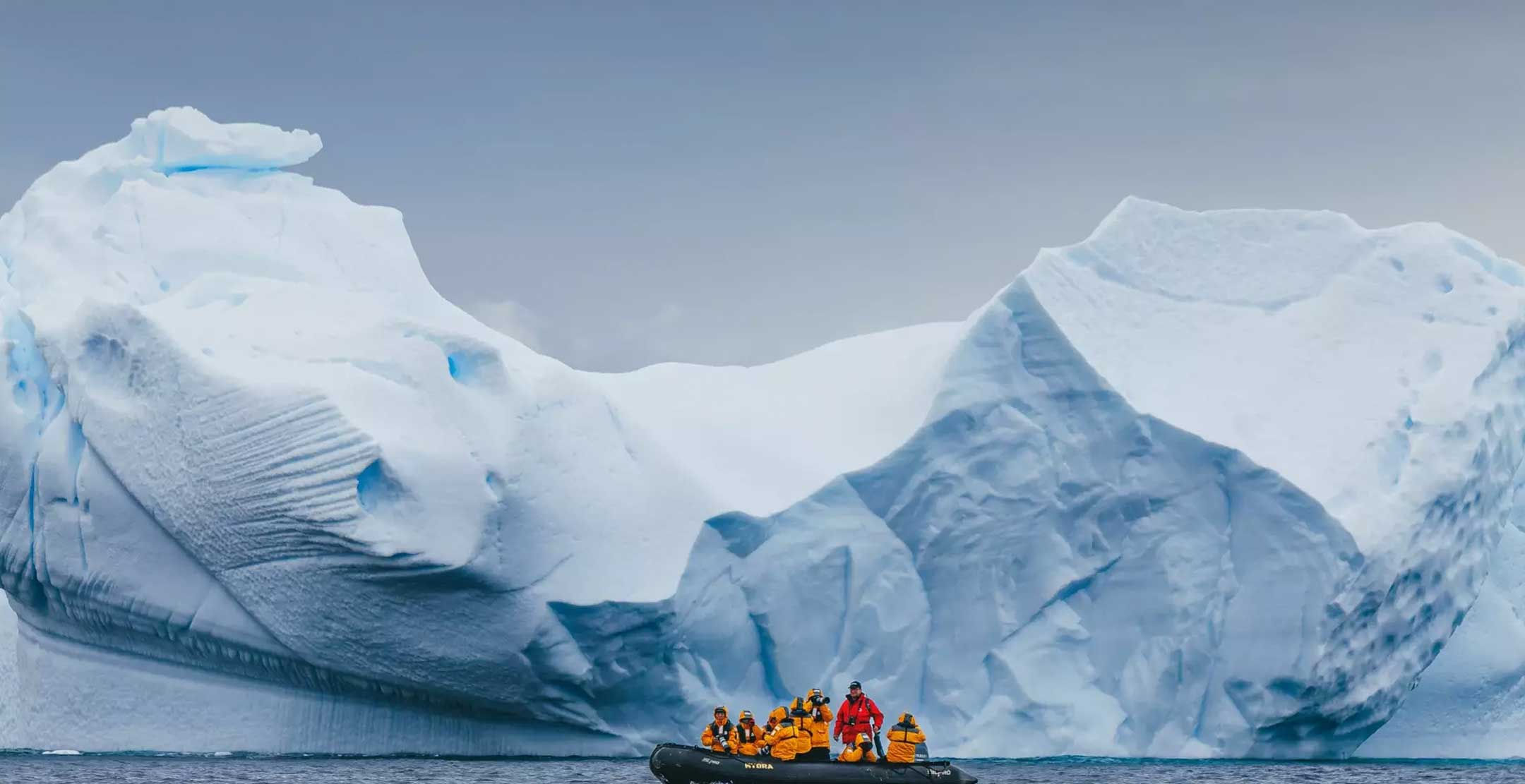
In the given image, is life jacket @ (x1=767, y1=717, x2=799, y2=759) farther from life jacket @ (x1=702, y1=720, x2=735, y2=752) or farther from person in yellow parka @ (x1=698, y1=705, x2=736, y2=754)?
life jacket @ (x1=702, y1=720, x2=735, y2=752)

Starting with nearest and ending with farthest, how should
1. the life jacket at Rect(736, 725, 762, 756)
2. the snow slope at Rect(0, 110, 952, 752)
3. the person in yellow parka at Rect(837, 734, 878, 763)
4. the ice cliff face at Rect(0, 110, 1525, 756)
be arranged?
the person in yellow parka at Rect(837, 734, 878, 763)
the life jacket at Rect(736, 725, 762, 756)
the snow slope at Rect(0, 110, 952, 752)
the ice cliff face at Rect(0, 110, 1525, 756)

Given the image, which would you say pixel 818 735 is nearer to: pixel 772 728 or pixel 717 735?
pixel 772 728

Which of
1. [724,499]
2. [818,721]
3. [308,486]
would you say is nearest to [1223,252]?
[724,499]

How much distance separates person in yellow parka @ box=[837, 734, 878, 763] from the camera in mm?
17312

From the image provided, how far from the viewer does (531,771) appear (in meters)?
19.3

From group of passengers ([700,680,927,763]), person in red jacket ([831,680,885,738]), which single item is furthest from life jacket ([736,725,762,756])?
person in red jacket ([831,680,885,738])

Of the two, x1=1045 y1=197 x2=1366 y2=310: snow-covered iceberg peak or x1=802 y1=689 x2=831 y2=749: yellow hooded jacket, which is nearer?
x1=802 y1=689 x2=831 y2=749: yellow hooded jacket

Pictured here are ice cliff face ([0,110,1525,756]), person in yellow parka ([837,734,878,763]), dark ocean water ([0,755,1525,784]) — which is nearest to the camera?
person in yellow parka ([837,734,878,763])

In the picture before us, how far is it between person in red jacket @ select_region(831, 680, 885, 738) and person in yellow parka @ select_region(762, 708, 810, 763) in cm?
38

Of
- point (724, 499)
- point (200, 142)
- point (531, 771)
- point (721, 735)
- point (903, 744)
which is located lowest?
point (903, 744)

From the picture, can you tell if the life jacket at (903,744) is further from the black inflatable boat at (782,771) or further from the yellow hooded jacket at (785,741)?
the yellow hooded jacket at (785,741)

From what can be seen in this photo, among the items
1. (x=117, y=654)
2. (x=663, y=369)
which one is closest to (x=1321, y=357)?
(x=663, y=369)

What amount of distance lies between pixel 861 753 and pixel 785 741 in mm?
684

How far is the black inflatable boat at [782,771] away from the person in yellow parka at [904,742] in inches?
3.3
